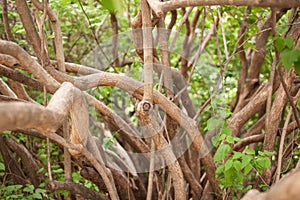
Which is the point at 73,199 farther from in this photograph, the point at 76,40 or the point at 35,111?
the point at 35,111

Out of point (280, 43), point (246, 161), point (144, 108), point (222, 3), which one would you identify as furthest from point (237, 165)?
point (222, 3)

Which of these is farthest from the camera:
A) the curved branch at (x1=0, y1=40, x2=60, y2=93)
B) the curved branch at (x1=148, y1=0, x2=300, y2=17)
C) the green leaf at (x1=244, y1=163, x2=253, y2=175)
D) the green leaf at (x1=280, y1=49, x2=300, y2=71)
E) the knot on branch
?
the knot on branch

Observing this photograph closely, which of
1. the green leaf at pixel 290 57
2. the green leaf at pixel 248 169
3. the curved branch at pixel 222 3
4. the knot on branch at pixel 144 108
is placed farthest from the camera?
the knot on branch at pixel 144 108

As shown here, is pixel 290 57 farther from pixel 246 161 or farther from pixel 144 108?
pixel 144 108

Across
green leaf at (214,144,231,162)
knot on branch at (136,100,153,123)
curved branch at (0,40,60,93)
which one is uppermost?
Result: curved branch at (0,40,60,93)

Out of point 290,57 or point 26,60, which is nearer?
point 290,57

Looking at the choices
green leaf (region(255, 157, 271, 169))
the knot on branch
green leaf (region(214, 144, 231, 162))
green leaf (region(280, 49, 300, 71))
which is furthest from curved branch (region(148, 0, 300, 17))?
green leaf (region(255, 157, 271, 169))

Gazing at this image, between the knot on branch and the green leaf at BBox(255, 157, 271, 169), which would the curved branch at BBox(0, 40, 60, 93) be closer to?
the knot on branch

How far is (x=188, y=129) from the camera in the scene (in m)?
2.94

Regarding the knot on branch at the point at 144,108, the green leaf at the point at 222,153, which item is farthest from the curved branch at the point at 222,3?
the green leaf at the point at 222,153

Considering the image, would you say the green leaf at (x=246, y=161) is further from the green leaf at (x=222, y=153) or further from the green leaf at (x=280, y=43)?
the green leaf at (x=280, y=43)

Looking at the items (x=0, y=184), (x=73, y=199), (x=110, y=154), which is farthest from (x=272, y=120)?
(x=0, y=184)

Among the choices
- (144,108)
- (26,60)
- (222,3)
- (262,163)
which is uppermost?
(222,3)

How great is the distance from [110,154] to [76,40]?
48.5 inches
